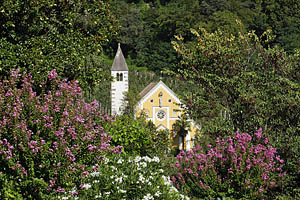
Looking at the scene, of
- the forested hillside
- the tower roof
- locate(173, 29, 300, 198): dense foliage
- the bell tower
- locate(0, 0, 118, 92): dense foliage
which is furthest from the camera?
the forested hillside

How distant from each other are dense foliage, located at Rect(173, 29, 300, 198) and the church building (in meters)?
17.2

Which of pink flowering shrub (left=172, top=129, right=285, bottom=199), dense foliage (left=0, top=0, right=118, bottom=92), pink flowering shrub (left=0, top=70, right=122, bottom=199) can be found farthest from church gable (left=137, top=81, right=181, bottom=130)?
pink flowering shrub (left=0, top=70, right=122, bottom=199)

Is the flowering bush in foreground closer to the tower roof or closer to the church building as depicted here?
the church building

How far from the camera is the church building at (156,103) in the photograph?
2888 cm

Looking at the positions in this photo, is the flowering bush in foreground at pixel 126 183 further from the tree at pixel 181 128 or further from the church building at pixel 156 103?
the tree at pixel 181 128

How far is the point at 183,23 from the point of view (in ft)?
183

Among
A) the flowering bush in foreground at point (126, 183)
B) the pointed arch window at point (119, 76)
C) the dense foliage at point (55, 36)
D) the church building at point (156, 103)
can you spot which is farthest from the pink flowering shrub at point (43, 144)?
the pointed arch window at point (119, 76)

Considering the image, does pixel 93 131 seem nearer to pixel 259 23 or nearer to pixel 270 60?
pixel 270 60

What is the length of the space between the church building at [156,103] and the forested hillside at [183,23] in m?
23.3

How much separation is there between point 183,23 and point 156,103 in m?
29.2

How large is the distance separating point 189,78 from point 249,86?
2.00 meters

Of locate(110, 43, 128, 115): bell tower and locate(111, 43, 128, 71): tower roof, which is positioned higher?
locate(111, 43, 128, 71): tower roof

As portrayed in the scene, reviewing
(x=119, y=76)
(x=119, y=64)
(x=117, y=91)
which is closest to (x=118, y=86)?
(x=117, y=91)

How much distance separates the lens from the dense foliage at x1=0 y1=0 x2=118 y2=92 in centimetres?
878
